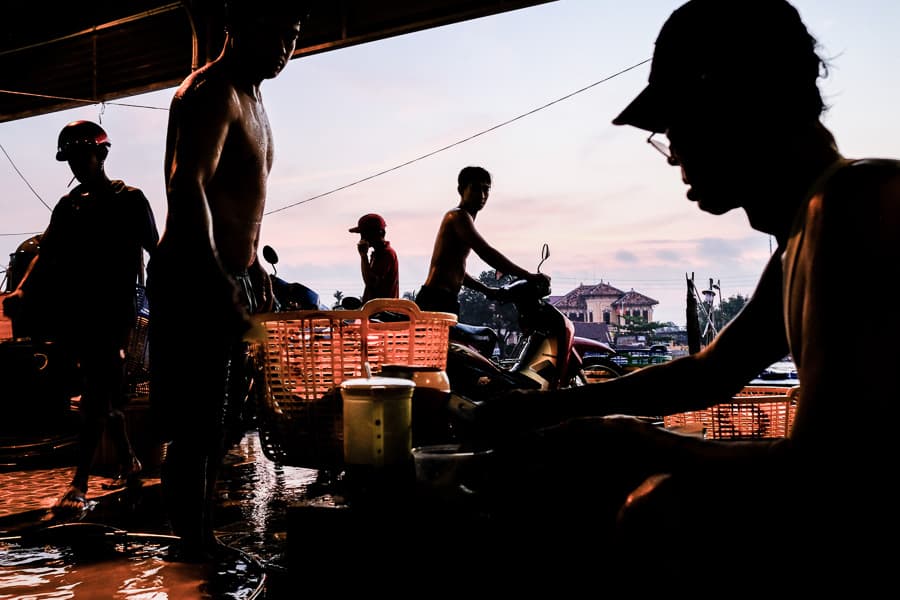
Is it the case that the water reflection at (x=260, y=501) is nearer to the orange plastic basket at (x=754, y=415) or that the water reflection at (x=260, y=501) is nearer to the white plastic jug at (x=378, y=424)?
the white plastic jug at (x=378, y=424)

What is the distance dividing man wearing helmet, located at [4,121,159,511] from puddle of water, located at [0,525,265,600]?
1045 mm

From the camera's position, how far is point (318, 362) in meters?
2.86

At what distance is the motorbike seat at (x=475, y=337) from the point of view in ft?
18.3

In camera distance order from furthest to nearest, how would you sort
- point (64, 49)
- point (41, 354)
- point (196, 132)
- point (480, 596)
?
point (64, 49) → point (41, 354) → point (196, 132) → point (480, 596)

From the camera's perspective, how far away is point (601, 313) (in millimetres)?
110062

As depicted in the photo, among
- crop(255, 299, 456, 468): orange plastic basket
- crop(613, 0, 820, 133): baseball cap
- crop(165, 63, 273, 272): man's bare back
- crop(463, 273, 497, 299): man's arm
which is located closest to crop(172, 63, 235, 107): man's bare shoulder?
crop(165, 63, 273, 272): man's bare back

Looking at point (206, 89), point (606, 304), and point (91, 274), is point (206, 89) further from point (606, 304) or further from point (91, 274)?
point (606, 304)

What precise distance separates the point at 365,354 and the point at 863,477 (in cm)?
207

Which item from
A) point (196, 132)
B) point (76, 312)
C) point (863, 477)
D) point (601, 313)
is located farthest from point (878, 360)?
point (601, 313)

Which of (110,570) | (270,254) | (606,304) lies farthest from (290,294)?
(606,304)

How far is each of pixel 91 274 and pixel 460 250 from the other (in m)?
3.21

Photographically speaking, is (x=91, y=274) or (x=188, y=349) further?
(x=91, y=274)

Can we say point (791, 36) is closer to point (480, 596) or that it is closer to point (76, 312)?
point (480, 596)

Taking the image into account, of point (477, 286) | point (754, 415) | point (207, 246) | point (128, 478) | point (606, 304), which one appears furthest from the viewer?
point (606, 304)
